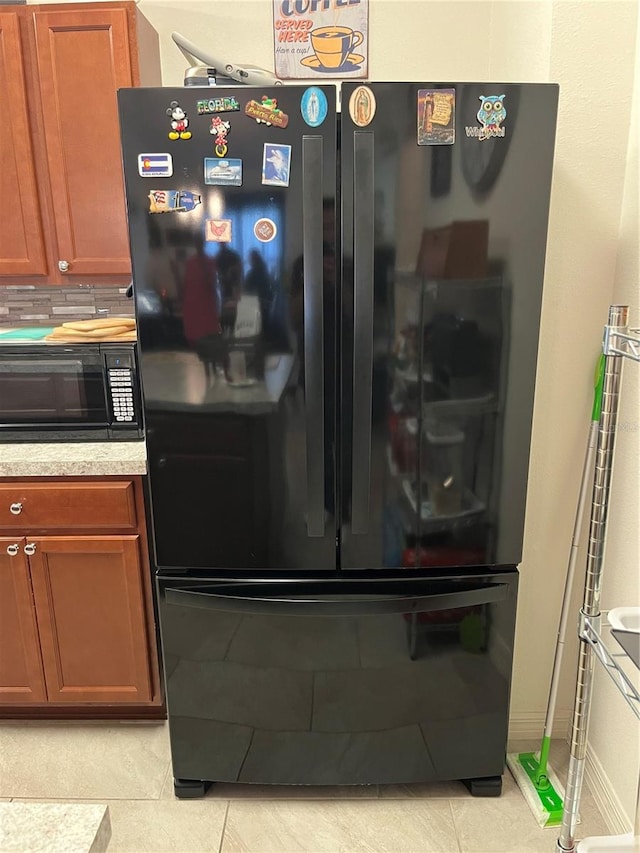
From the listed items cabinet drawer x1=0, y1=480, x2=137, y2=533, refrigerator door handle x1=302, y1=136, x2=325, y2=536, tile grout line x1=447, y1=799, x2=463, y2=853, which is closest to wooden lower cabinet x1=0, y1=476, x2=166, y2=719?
cabinet drawer x1=0, y1=480, x2=137, y2=533

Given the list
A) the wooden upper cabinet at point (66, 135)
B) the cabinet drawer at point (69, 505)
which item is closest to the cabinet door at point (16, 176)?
the wooden upper cabinet at point (66, 135)

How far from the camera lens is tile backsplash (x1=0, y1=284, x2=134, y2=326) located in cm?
245

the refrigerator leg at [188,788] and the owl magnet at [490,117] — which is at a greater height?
the owl magnet at [490,117]

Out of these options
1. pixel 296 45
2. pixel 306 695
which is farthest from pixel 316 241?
pixel 306 695

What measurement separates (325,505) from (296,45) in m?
1.56

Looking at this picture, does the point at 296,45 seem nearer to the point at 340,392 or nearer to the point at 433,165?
the point at 433,165

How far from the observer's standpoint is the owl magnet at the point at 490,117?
1.48 metres

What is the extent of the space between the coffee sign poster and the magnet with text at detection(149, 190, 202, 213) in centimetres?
96

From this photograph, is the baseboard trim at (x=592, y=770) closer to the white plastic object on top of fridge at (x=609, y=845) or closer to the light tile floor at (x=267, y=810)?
the light tile floor at (x=267, y=810)

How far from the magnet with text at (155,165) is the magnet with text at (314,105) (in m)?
0.33

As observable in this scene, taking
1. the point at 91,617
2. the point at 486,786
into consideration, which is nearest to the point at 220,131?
the point at 91,617

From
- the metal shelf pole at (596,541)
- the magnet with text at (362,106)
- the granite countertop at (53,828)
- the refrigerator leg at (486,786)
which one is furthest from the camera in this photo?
the refrigerator leg at (486,786)

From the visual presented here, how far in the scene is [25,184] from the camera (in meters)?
2.07

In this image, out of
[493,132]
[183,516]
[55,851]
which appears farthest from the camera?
[183,516]
